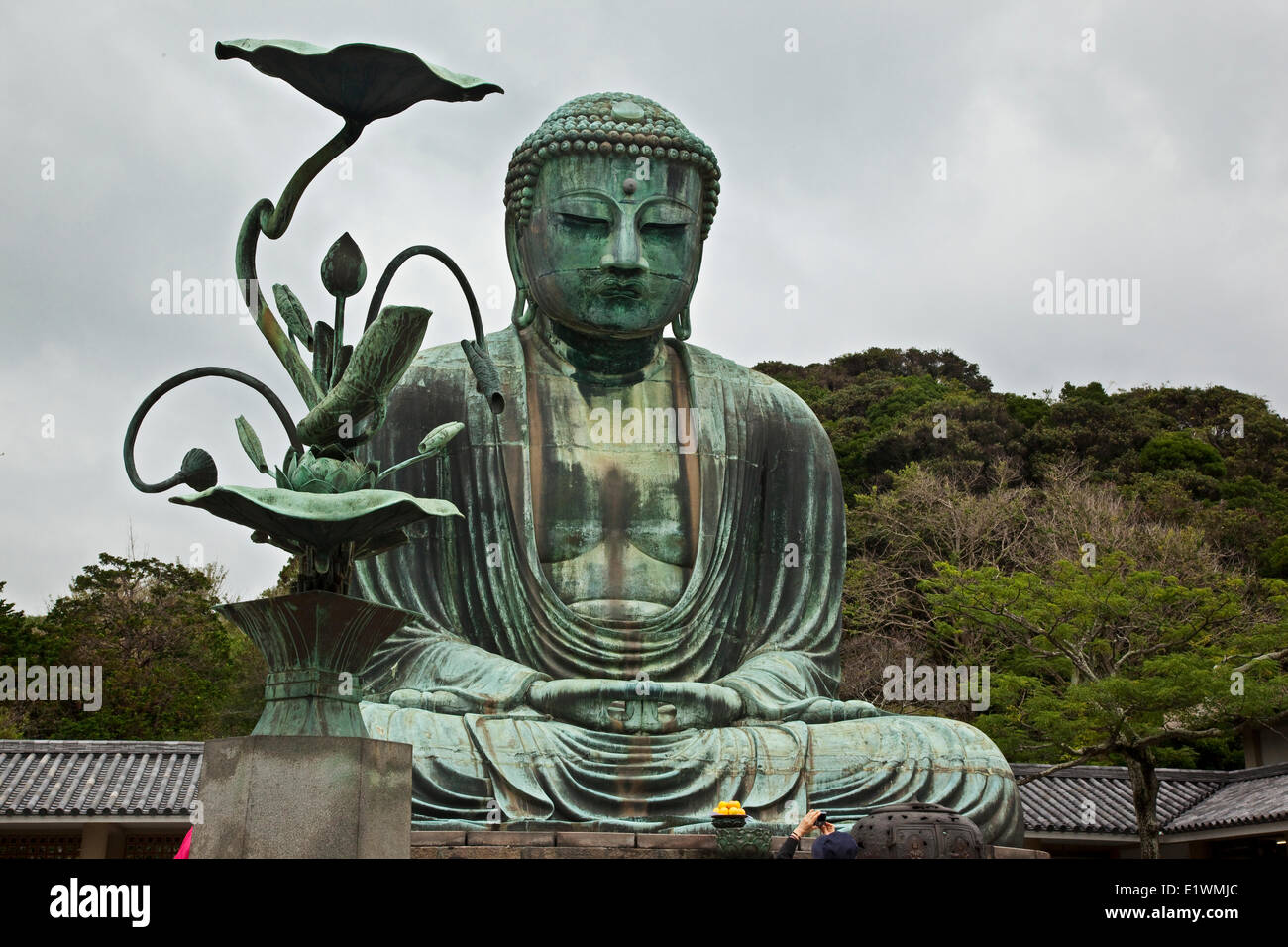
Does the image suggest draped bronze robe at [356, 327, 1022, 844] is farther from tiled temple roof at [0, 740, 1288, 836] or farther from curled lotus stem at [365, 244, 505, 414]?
tiled temple roof at [0, 740, 1288, 836]

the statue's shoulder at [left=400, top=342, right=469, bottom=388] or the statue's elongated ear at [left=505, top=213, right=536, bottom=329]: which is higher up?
the statue's elongated ear at [left=505, top=213, right=536, bottom=329]

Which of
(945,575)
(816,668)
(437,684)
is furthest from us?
(945,575)

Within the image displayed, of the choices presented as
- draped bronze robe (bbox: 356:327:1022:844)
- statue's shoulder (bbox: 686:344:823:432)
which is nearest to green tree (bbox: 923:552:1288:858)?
statue's shoulder (bbox: 686:344:823:432)

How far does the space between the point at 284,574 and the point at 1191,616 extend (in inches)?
584

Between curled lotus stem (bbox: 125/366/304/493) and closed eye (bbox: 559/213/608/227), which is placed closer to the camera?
curled lotus stem (bbox: 125/366/304/493)

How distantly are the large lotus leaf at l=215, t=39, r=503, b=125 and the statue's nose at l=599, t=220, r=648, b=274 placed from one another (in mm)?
2753

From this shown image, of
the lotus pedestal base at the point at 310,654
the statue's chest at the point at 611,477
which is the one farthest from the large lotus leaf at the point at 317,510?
the statue's chest at the point at 611,477

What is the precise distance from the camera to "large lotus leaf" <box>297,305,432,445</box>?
488 cm

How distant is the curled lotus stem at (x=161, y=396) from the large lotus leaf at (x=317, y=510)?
0.57 ft

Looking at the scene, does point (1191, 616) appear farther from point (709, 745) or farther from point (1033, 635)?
point (709, 745)

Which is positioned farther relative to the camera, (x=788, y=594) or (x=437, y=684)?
(x=788, y=594)

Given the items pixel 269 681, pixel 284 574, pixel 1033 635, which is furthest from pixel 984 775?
pixel 284 574

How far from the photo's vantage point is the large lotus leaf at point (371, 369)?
488cm

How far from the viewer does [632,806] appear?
6918 mm
